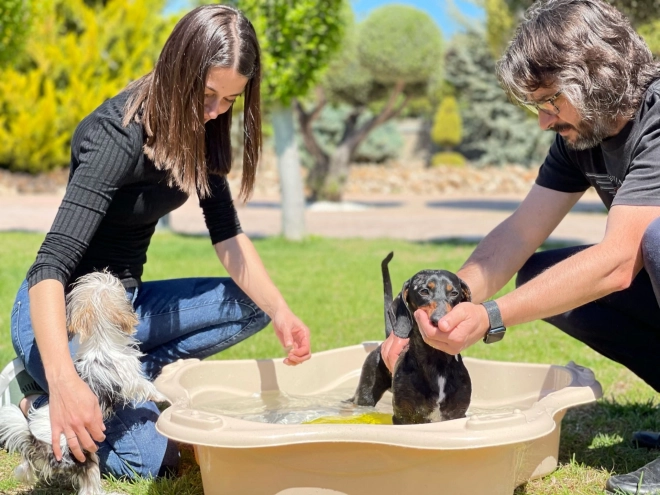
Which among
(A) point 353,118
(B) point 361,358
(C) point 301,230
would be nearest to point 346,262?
(C) point 301,230

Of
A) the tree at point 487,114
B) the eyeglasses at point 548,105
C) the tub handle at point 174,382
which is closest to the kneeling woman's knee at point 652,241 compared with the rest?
the eyeglasses at point 548,105

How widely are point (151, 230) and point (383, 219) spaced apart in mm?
12261

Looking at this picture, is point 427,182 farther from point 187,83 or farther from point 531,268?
point 187,83

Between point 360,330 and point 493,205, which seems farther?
point 493,205

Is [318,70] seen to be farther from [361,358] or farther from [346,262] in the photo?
[361,358]

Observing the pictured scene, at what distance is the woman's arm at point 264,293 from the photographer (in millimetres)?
3371

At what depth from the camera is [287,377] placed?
388cm

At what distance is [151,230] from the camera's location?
11.1ft

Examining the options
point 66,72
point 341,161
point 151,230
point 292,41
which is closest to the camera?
point 151,230

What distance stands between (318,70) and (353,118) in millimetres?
9239

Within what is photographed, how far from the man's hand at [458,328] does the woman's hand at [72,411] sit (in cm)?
111

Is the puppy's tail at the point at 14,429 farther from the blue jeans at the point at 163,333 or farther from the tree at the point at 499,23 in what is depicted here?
the tree at the point at 499,23

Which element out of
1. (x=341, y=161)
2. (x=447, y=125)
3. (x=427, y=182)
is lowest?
(x=427, y=182)

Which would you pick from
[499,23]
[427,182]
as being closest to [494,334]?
[499,23]
